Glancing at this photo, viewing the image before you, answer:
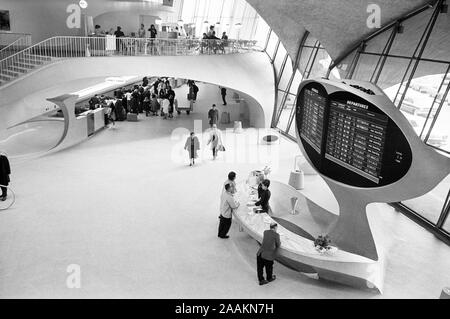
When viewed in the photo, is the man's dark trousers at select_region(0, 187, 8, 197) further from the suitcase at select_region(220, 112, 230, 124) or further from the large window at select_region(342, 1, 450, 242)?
the suitcase at select_region(220, 112, 230, 124)

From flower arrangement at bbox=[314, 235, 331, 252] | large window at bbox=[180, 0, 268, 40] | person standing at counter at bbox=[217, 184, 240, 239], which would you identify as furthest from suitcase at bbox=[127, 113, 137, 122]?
flower arrangement at bbox=[314, 235, 331, 252]

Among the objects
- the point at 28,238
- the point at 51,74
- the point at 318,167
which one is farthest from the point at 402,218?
the point at 51,74

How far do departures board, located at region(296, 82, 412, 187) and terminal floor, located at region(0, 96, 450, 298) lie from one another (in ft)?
6.63

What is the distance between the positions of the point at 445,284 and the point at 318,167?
3.63 metres

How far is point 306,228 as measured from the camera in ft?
Result: 36.7

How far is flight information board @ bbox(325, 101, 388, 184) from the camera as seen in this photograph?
320 inches

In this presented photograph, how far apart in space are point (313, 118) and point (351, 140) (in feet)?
5.24

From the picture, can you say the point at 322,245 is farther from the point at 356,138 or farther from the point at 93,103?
the point at 93,103

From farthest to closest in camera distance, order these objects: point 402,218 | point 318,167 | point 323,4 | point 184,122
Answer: point 184,122
point 323,4
point 402,218
point 318,167

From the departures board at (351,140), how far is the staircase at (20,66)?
12.6 meters

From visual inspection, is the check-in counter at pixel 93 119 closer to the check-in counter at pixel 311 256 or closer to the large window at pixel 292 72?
the large window at pixel 292 72

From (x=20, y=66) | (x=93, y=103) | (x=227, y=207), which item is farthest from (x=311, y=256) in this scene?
(x=93, y=103)

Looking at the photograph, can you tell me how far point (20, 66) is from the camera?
18656 mm

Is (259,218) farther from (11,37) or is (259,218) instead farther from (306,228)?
(11,37)
